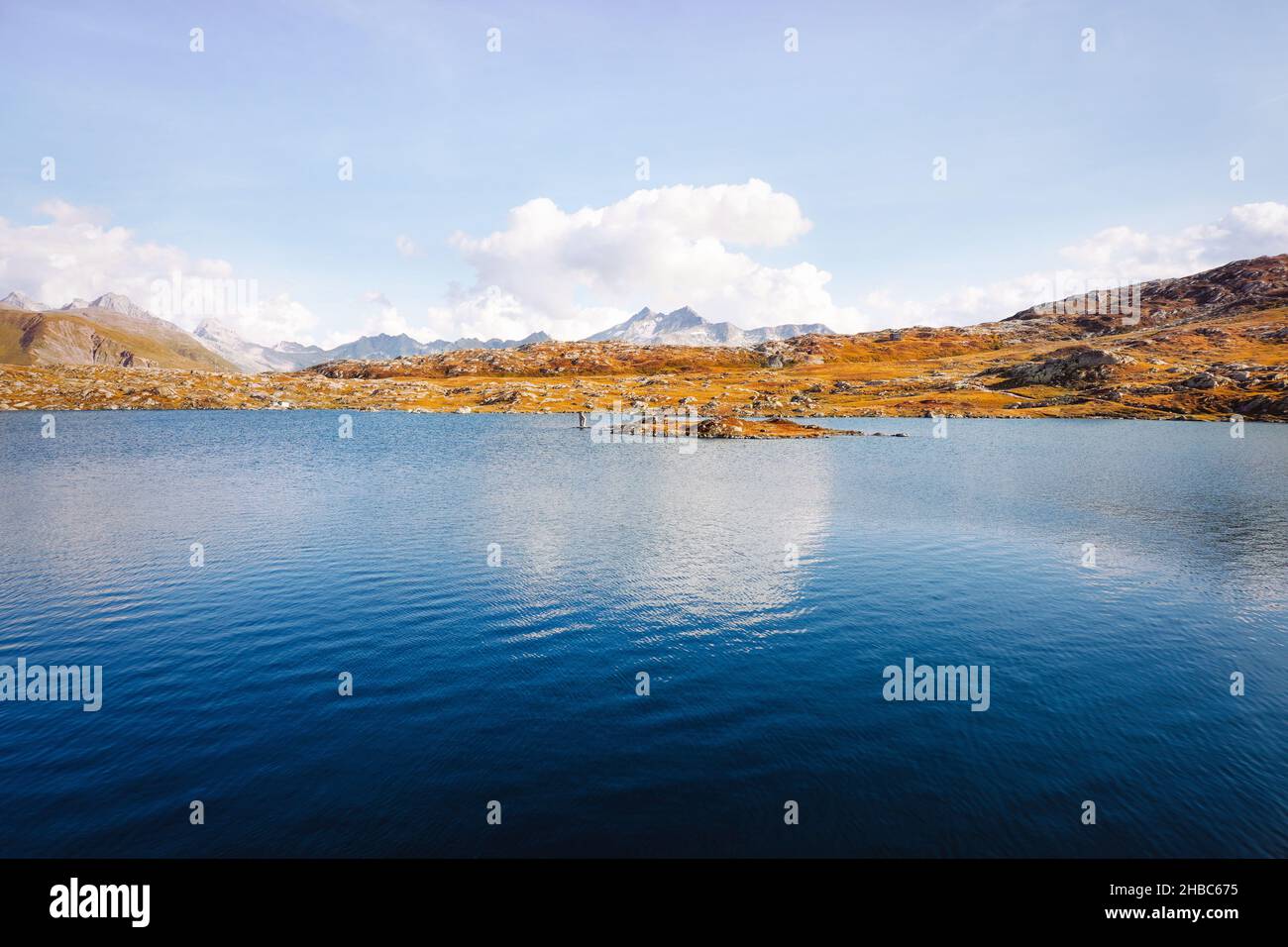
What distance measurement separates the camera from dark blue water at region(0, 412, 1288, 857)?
Answer: 20.4m

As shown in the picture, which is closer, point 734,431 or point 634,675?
point 634,675

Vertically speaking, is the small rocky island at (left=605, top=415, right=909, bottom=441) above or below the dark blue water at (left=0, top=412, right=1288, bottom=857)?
above

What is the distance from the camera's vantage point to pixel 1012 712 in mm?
27547

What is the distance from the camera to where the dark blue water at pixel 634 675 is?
20.4m

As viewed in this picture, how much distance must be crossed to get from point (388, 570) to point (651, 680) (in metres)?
25.7

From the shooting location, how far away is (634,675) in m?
30.7
